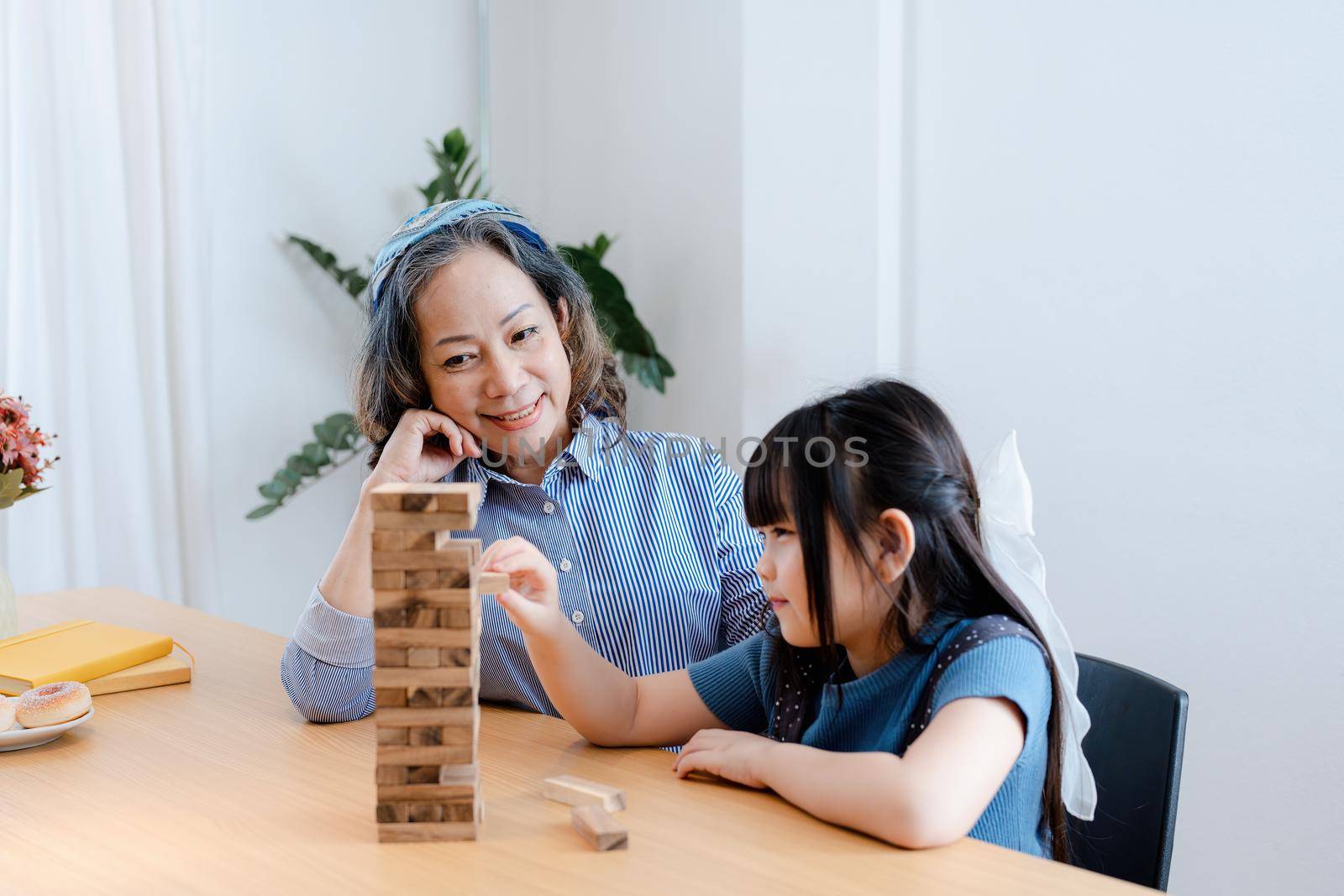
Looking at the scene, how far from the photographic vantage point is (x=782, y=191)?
2670 millimetres

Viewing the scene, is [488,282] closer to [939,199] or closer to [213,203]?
[939,199]

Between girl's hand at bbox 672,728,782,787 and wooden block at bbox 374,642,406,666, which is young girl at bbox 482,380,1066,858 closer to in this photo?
girl's hand at bbox 672,728,782,787

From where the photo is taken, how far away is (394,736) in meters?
0.88

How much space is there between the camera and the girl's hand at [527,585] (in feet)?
3.60

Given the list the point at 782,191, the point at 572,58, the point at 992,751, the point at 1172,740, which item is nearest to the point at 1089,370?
the point at 782,191

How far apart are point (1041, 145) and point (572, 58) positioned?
165cm

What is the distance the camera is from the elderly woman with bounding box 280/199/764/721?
4.75ft

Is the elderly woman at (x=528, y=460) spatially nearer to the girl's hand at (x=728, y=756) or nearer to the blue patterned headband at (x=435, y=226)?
the blue patterned headband at (x=435, y=226)

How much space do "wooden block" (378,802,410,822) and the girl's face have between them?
422mm

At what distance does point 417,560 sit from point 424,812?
8.6 inches

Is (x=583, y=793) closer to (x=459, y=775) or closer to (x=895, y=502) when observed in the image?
(x=459, y=775)

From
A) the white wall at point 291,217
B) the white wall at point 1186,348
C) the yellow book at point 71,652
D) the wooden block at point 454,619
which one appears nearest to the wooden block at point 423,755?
the wooden block at point 454,619

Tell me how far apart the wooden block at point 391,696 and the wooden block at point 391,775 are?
0.06 meters

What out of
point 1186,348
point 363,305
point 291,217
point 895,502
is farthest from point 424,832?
point 291,217
